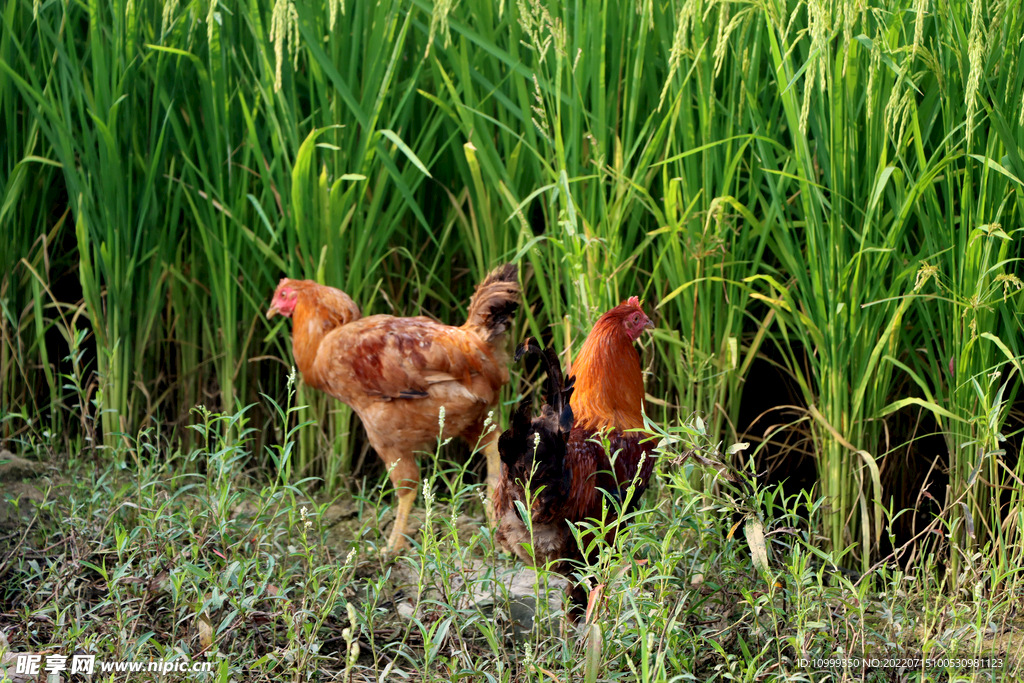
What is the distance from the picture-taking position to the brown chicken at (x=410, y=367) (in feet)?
8.14

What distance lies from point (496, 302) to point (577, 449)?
63 cm

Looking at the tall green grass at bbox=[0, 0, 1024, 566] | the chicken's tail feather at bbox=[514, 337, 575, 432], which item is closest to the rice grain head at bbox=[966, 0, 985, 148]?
the tall green grass at bbox=[0, 0, 1024, 566]

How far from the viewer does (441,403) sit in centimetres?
250

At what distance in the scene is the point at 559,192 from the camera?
7.84ft

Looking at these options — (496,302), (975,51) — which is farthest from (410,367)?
(975,51)

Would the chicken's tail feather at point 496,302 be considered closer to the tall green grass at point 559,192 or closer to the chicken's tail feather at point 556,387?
the tall green grass at point 559,192

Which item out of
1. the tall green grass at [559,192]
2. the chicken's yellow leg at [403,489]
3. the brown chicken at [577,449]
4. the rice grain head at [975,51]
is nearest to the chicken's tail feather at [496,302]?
the tall green grass at [559,192]

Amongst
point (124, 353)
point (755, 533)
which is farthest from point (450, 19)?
point (755, 533)

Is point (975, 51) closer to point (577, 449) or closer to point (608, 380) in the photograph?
point (608, 380)

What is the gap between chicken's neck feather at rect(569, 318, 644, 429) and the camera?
2137mm

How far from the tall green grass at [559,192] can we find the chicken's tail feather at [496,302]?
180 mm

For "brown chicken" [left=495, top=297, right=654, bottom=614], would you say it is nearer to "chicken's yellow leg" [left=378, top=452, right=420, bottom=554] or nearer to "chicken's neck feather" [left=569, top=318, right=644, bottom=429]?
"chicken's neck feather" [left=569, top=318, right=644, bottom=429]

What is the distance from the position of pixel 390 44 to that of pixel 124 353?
56.4 inches

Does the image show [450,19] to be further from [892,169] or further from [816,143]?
[892,169]
